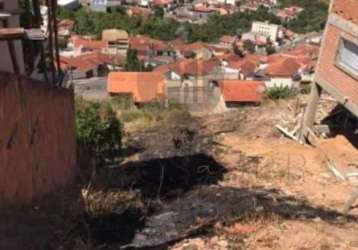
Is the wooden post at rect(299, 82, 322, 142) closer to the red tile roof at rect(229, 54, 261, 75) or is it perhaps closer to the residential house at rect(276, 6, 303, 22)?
the red tile roof at rect(229, 54, 261, 75)

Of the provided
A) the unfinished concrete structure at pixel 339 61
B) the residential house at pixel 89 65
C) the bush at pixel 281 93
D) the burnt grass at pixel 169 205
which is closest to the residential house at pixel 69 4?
the residential house at pixel 89 65

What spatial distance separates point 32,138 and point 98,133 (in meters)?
5.63

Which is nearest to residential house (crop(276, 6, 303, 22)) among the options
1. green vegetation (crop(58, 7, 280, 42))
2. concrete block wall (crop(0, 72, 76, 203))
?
green vegetation (crop(58, 7, 280, 42))

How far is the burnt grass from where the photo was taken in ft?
21.2

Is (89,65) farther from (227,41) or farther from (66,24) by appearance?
(227,41)

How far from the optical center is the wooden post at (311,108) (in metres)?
11.7

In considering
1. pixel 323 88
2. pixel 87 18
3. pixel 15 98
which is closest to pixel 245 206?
pixel 15 98

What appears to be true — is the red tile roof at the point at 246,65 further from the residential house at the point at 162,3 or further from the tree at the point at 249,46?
the residential house at the point at 162,3

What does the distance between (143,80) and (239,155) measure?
730 inches

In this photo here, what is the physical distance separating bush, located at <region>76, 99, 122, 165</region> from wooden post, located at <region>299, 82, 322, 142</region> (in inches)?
144

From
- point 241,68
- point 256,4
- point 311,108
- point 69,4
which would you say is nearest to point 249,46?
point 241,68

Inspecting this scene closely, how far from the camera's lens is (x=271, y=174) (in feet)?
32.4

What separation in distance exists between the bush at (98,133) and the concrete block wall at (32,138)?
297 centimetres

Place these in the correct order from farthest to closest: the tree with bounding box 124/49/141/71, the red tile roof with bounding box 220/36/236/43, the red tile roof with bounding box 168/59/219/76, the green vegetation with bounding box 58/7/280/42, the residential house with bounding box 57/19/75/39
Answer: the green vegetation with bounding box 58/7/280/42, the red tile roof with bounding box 220/36/236/43, the residential house with bounding box 57/19/75/39, the tree with bounding box 124/49/141/71, the red tile roof with bounding box 168/59/219/76
